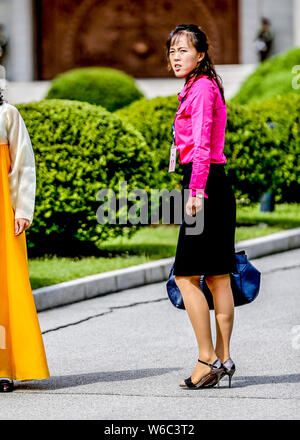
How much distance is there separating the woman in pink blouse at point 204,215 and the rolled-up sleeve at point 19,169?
2.69 ft

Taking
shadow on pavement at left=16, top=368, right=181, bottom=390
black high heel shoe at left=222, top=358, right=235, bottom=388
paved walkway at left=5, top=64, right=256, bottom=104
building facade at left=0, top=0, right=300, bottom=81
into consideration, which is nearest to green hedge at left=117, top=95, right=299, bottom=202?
shadow on pavement at left=16, top=368, right=181, bottom=390

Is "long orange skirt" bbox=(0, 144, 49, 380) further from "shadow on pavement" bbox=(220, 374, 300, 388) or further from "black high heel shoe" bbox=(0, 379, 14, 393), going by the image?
"shadow on pavement" bbox=(220, 374, 300, 388)

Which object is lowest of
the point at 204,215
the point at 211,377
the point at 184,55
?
the point at 211,377

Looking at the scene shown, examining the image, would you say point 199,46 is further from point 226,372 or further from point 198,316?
point 226,372

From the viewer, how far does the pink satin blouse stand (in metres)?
5.50

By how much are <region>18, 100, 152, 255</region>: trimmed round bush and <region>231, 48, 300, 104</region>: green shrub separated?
7.33m

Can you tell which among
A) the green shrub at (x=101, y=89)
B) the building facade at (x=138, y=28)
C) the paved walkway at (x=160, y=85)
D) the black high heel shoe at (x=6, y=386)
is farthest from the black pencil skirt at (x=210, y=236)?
the building facade at (x=138, y=28)

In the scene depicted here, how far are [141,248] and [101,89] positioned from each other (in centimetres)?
913

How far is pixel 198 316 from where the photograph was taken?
5668 mm

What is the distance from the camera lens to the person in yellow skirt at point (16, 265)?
18.9 feet

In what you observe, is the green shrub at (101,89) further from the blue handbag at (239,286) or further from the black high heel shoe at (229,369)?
the black high heel shoe at (229,369)

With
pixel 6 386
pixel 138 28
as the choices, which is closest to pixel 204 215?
pixel 6 386

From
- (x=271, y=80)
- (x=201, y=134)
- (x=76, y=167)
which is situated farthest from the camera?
(x=271, y=80)
